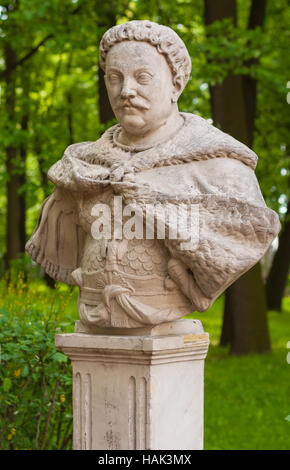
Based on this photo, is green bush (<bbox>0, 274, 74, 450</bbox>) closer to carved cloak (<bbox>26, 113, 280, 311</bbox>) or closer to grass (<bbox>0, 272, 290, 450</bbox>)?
grass (<bbox>0, 272, 290, 450</bbox>)

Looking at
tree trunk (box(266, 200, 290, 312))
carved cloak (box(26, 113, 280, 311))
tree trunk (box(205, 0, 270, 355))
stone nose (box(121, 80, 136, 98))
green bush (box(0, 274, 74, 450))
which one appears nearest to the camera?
carved cloak (box(26, 113, 280, 311))

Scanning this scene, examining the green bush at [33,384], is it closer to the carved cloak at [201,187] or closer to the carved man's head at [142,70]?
the carved cloak at [201,187]

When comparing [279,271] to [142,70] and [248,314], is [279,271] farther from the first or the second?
[142,70]

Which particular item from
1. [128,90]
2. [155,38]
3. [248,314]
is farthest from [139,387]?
[248,314]

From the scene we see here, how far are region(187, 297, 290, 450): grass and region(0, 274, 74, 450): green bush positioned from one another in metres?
1.85

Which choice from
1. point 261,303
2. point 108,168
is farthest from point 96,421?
point 261,303

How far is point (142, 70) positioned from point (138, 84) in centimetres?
8

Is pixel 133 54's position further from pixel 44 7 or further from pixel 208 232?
pixel 44 7

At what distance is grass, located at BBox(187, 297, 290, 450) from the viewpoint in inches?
290

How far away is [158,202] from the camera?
413cm

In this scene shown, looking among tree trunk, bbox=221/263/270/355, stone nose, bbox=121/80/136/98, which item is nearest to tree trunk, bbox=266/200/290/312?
tree trunk, bbox=221/263/270/355

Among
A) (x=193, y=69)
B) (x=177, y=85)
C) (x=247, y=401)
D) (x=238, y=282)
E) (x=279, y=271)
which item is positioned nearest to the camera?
(x=177, y=85)

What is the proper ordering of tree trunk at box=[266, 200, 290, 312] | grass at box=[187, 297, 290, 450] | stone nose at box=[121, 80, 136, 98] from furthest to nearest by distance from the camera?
tree trunk at box=[266, 200, 290, 312], grass at box=[187, 297, 290, 450], stone nose at box=[121, 80, 136, 98]

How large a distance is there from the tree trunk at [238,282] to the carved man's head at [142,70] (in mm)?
5178
